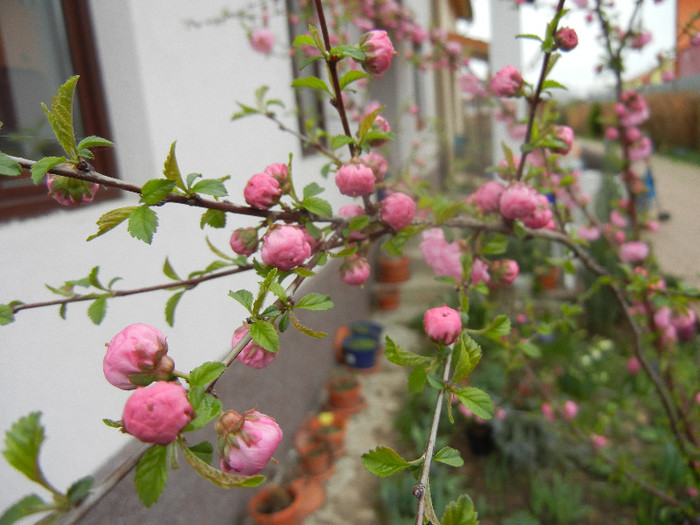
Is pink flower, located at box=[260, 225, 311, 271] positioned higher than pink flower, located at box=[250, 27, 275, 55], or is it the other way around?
pink flower, located at box=[250, 27, 275, 55]

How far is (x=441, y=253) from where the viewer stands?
0.97 m

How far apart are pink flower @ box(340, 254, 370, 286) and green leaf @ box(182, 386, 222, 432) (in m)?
0.32

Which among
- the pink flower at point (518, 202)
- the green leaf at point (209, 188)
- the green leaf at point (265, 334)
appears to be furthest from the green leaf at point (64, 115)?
the pink flower at point (518, 202)

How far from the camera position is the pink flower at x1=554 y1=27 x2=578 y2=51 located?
75 centimetres

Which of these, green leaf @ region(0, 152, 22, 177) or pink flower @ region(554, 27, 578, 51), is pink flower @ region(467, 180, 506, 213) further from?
green leaf @ region(0, 152, 22, 177)

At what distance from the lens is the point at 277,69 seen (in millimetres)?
2555

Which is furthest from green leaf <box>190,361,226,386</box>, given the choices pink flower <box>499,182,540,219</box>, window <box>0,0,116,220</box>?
window <box>0,0,116,220</box>

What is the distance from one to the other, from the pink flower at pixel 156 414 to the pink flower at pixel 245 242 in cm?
29

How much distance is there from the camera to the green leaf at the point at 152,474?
1.29ft

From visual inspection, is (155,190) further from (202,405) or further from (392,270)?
(392,270)

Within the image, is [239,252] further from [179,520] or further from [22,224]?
[179,520]

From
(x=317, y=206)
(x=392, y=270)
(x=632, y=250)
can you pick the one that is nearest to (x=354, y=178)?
(x=317, y=206)

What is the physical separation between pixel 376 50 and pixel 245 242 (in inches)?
11.5

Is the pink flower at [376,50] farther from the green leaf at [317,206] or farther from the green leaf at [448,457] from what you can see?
the green leaf at [448,457]
